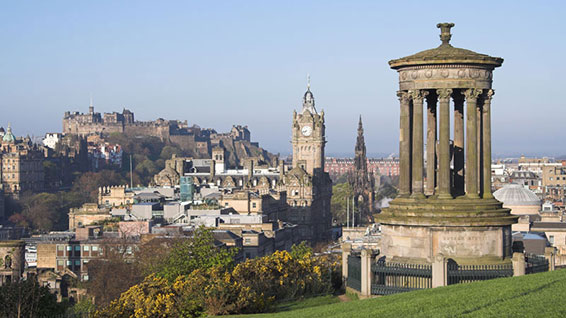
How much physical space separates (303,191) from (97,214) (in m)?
46.5

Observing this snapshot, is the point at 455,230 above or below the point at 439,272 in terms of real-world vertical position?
above

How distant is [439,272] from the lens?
110 ft

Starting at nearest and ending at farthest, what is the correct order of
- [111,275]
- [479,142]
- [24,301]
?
[479,142] < [24,301] < [111,275]

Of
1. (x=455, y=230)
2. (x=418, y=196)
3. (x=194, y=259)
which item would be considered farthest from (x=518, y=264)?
(x=194, y=259)

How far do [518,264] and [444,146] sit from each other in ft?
13.1

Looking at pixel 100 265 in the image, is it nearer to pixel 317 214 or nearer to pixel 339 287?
pixel 339 287

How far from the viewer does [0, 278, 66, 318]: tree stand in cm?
5109

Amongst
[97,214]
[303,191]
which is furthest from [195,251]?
[303,191]

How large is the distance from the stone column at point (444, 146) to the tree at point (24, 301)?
21.4 meters

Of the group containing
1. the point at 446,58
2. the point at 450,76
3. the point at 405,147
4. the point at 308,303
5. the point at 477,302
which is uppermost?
the point at 446,58

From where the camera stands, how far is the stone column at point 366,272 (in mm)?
34531

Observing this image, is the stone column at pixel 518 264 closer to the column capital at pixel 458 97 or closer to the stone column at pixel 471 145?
the stone column at pixel 471 145

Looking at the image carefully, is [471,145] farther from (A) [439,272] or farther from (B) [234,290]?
(B) [234,290]

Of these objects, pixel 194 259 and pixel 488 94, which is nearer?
pixel 488 94
